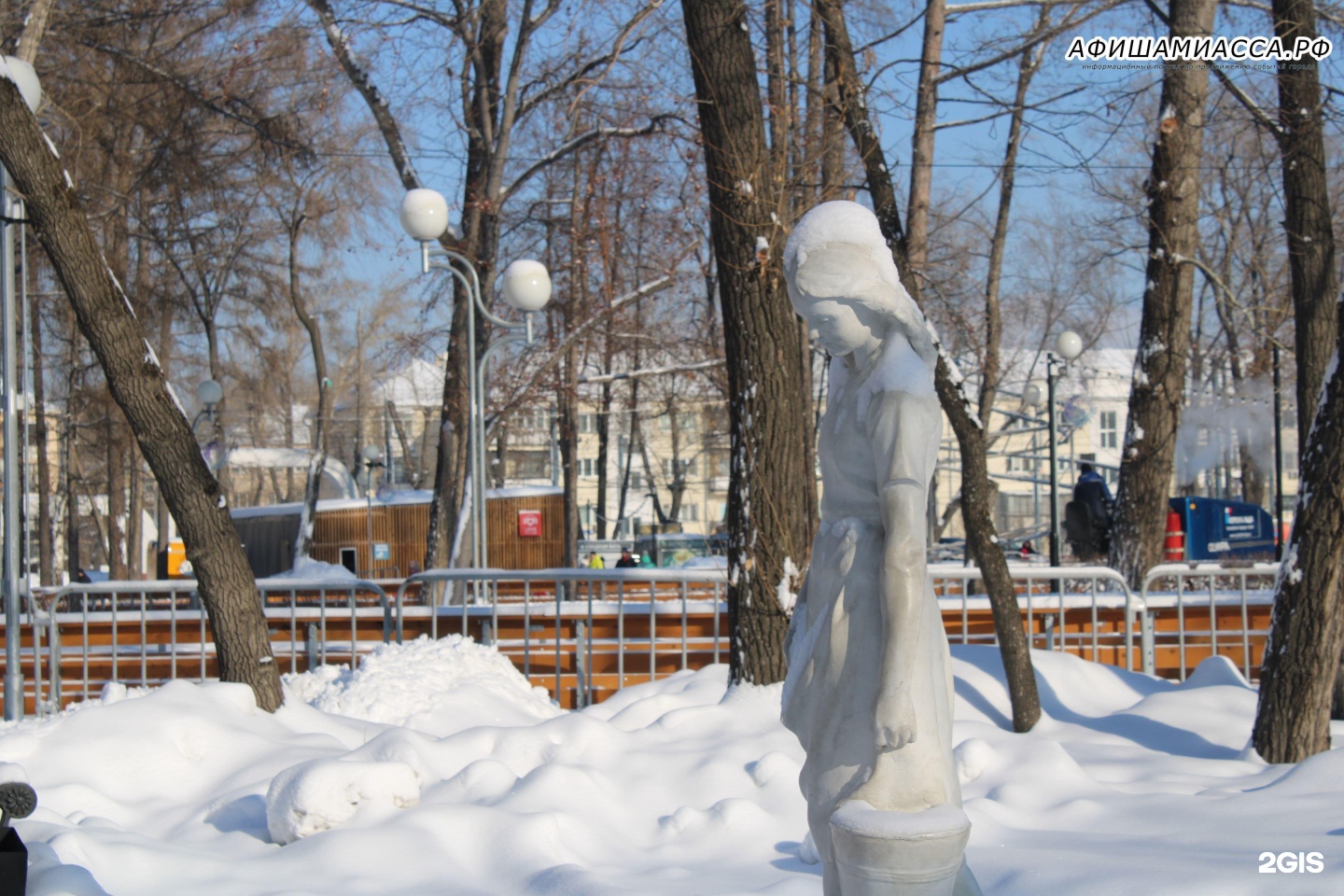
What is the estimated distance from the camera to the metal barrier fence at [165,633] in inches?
384

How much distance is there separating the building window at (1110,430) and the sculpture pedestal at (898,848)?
6547cm

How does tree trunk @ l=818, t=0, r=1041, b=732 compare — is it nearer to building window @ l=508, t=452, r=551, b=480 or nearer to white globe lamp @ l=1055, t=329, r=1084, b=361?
white globe lamp @ l=1055, t=329, r=1084, b=361

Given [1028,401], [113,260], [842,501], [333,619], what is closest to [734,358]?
[842,501]

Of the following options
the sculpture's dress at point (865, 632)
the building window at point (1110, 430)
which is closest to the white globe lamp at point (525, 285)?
the sculpture's dress at point (865, 632)

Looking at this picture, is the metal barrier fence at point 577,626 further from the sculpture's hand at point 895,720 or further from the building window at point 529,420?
the building window at point 529,420

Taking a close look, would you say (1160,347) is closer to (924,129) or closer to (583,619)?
(924,129)

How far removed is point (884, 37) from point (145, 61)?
9342mm

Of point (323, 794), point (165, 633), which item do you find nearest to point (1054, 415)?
point (165, 633)

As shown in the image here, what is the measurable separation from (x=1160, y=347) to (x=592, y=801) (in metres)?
8.61

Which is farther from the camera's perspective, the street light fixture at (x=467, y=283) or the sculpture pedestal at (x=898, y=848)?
the street light fixture at (x=467, y=283)

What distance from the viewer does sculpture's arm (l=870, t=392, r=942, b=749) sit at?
3.16 meters

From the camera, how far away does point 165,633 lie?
1070cm

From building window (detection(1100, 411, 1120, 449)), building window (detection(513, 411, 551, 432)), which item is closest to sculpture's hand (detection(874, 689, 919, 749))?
building window (detection(513, 411, 551, 432))

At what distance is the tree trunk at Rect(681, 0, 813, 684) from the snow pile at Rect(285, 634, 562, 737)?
1.92 metres
